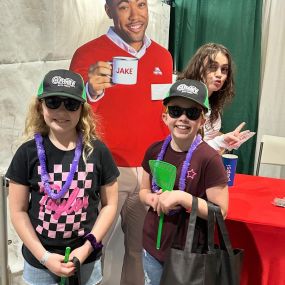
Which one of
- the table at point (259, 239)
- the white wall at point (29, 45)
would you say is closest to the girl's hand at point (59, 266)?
the white wall at point (29, 45)

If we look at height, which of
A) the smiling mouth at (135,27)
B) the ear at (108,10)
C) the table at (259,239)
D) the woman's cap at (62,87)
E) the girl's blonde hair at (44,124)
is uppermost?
the ear at (108,10)

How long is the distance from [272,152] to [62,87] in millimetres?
2046

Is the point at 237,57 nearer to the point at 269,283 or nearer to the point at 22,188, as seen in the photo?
the point at 269,283

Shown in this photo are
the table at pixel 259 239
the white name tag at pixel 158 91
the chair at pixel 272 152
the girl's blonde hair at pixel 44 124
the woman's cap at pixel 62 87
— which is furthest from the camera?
the chair at pixel 272 152

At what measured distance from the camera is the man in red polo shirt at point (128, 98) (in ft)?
5.54

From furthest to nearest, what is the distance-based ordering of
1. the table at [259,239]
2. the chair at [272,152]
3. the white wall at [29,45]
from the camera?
1. the chair at [272,152]
2. the table at [259,239]
3. the white wall at [29,45]

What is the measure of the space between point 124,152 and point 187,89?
1.94 feet

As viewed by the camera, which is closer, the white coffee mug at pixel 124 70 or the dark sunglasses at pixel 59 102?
the dark sunglasses at pixel 59 102

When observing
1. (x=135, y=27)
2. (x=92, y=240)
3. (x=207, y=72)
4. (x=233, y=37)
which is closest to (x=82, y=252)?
(x=92, y=240)

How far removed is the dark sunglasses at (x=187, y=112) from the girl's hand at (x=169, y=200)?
0.26 m

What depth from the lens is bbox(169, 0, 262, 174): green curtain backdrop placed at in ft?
9.78

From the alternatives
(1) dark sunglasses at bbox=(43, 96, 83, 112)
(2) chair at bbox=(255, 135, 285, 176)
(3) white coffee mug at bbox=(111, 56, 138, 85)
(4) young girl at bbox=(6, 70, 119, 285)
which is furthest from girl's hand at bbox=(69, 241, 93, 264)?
(2) chair at bbox=(255, 135, 285, 176)

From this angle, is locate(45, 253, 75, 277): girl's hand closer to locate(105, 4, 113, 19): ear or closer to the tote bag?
the tote bag

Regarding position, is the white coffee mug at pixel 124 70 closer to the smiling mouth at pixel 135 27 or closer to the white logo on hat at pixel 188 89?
the smiling mouth at pixel 135 27
